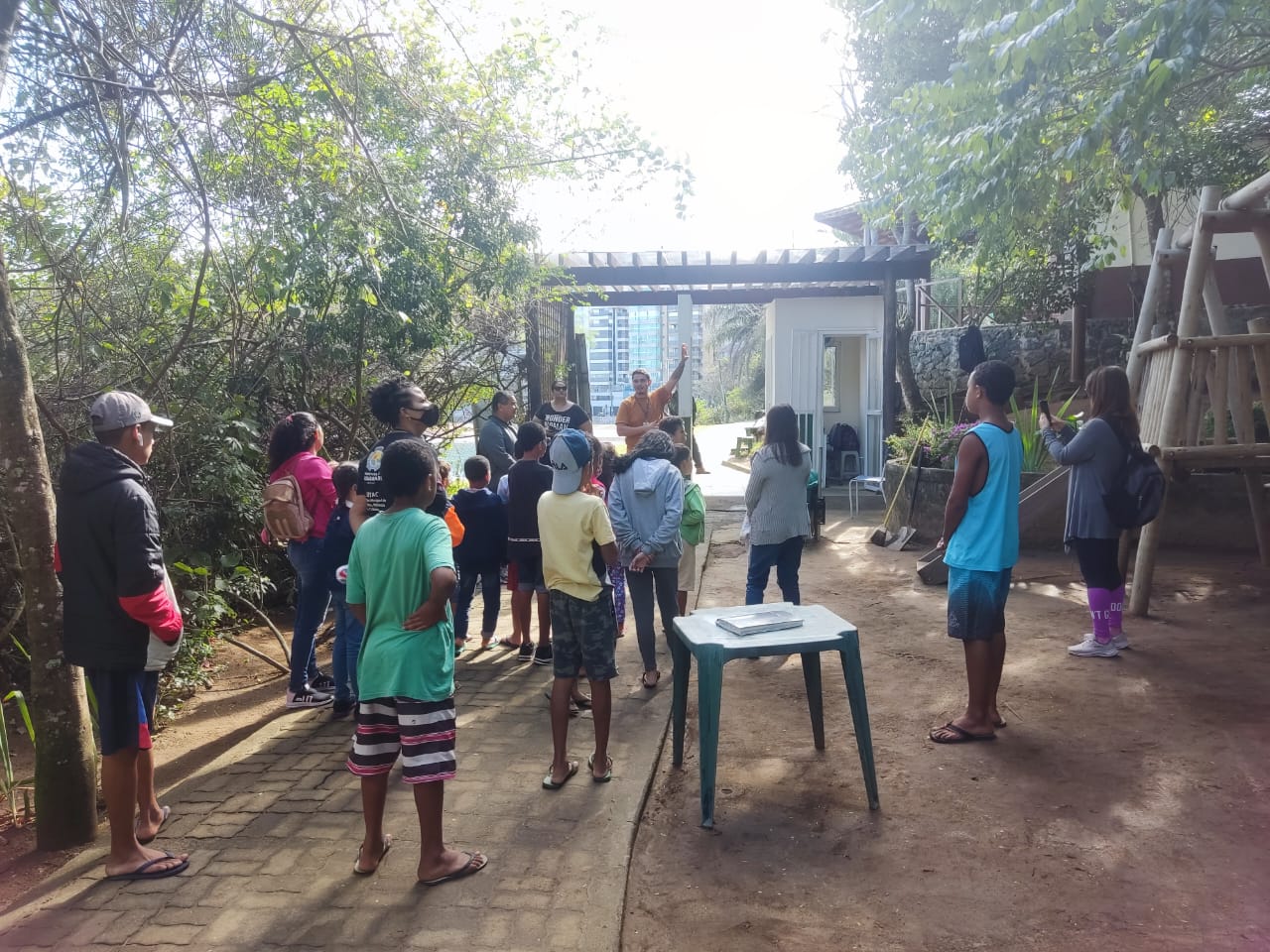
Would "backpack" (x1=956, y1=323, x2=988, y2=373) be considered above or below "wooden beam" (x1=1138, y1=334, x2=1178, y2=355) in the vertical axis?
above

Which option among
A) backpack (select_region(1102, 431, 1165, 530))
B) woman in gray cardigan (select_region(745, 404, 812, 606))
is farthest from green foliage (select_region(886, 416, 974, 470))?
woman in gray cardigan (select_region(745, 404, 812, 606))

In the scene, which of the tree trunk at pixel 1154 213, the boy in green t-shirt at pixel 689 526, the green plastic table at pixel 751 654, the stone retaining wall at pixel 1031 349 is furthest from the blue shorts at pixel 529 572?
the tree trunk at pixel 1154 213

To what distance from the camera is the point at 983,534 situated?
13.3 ft

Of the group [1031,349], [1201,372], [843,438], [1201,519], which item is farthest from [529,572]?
[843,438]

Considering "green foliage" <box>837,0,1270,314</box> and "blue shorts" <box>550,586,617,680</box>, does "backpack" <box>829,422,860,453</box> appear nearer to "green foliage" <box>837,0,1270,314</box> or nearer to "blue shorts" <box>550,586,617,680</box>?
"green foliage" <box>837,0,1270,314</box>

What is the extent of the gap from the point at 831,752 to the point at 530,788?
1418 millimetres

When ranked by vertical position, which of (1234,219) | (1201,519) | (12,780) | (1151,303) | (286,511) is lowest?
(12,780)

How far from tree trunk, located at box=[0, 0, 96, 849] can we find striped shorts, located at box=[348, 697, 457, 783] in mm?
1158

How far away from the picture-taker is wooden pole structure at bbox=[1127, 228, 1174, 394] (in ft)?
21.6

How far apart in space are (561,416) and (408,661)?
4.26 m

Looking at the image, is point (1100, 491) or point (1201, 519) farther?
point (1201, 519)

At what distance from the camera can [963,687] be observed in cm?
494

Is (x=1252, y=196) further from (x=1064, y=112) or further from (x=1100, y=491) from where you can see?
(x=1100, y=491)

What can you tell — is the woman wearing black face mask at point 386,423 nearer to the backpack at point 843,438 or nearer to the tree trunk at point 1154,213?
the tree trunk at point 1154,213
